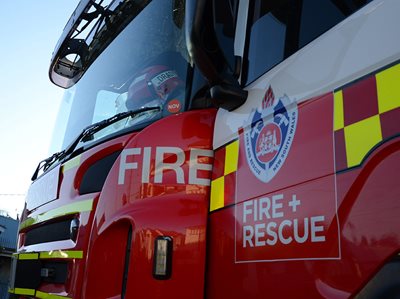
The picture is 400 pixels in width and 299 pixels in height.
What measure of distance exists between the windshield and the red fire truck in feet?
0.03

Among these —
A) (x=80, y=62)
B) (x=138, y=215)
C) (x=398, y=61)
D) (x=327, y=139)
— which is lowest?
(x=138, y=215)

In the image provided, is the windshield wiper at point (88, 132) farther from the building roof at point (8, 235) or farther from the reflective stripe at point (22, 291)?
the building roof at point (8, 235)

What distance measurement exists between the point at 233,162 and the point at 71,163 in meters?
→ 1.11

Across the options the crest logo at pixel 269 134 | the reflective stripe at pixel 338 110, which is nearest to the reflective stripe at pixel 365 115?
the reflective stripe at pixel 338 110

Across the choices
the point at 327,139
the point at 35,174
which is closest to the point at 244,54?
the point at 327,139

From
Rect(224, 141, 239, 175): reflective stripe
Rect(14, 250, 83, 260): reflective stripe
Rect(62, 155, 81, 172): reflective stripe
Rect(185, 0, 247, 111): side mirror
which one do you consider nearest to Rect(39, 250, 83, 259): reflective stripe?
Rect(14, 250, 83, 260): reflective stripe

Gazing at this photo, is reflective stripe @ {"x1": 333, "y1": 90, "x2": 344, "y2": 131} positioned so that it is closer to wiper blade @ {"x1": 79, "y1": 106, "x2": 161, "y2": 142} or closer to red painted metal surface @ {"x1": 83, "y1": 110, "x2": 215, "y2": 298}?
red painted metal surface @ {"x1": 83, "y1": 110, "x2": 215, "y2": 298}

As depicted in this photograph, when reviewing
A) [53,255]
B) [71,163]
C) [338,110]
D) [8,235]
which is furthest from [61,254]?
[8,235]

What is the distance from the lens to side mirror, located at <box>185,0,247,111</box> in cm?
157

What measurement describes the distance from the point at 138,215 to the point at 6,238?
21.3 meters

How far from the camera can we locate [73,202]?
224 cm

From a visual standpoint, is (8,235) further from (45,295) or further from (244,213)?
(244,213)

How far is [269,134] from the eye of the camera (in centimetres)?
149

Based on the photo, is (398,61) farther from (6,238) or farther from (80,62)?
(6,238)
